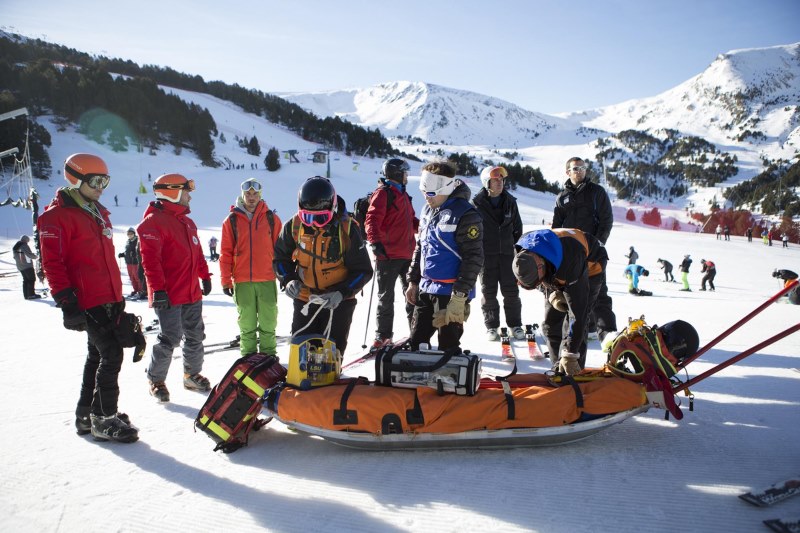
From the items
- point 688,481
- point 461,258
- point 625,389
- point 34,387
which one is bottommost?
point 34,387

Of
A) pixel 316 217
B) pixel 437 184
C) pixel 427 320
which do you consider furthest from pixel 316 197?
pixel 427 320

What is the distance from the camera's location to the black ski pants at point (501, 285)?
5.25m

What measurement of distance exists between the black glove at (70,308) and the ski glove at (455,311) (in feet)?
8.43

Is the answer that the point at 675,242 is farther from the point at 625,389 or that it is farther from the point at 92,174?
the point at 92,174

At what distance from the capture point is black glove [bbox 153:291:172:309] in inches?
141

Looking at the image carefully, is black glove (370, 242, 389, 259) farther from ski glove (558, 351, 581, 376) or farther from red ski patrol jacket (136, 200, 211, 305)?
ski glove (558, 351, 581, 376)

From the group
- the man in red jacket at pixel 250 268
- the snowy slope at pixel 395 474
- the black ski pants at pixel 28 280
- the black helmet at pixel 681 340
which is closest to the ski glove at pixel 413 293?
the snowy slope at pixel 395 474

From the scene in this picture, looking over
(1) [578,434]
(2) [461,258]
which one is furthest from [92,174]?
(1) [578,434]

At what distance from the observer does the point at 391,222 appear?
5.05 metres

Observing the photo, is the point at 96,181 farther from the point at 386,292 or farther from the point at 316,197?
the point at 386,292

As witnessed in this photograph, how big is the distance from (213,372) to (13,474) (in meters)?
1.94

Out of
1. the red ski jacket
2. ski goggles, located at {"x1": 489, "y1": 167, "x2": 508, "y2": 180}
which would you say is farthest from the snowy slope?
ski goggles, located at {"x1": 489, "y1": 167, "x2": 508, "y2": 180}

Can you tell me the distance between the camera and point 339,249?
142 inches

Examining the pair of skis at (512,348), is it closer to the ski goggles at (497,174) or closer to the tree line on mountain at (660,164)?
the ski goggles at (497,174)
